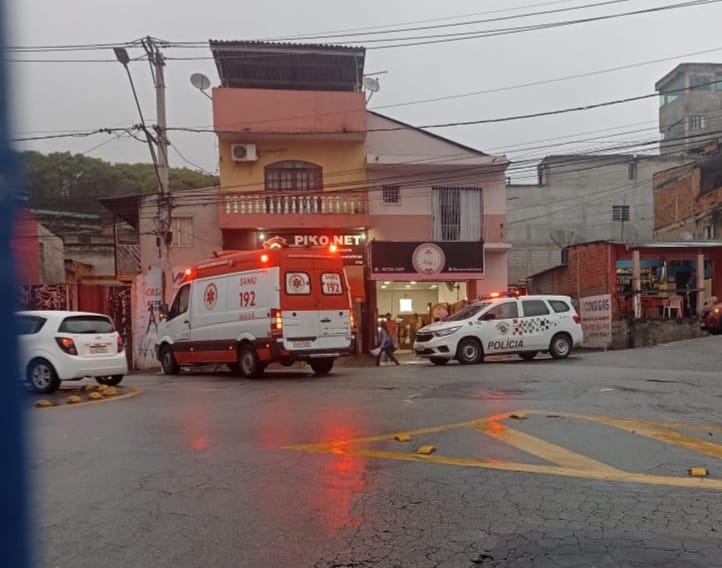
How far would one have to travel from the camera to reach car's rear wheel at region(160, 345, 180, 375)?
16234 millimetres

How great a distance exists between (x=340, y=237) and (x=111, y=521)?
20492 mm

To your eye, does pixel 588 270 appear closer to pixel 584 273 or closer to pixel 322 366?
pixel 584 273

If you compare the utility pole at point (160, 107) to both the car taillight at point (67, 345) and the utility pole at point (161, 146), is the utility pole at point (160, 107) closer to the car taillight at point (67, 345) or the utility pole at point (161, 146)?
the utility pole at point (161, 146)

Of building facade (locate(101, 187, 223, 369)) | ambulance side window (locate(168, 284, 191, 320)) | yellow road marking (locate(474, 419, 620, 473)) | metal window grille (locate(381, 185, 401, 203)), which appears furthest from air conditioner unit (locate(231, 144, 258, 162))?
yellow road marking (locate(474, 419, 620, 473))

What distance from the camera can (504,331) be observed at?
1683 cm

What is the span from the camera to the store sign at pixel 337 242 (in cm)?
2403

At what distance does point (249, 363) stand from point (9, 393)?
12702mm

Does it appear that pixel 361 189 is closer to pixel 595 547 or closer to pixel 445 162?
pixel 445 162

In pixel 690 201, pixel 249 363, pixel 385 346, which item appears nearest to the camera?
pixel 249 363

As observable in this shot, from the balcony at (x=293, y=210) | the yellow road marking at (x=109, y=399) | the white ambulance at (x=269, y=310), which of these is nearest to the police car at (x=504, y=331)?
the white ambulance at (x=269, y=310)

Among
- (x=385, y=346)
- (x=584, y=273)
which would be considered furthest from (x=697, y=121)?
(x=385, y=346)

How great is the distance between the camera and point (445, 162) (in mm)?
24922

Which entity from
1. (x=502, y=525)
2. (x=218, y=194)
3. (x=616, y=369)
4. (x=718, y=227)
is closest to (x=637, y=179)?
(x=718, y=227)

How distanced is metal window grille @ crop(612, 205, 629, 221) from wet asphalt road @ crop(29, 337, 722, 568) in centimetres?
3755
